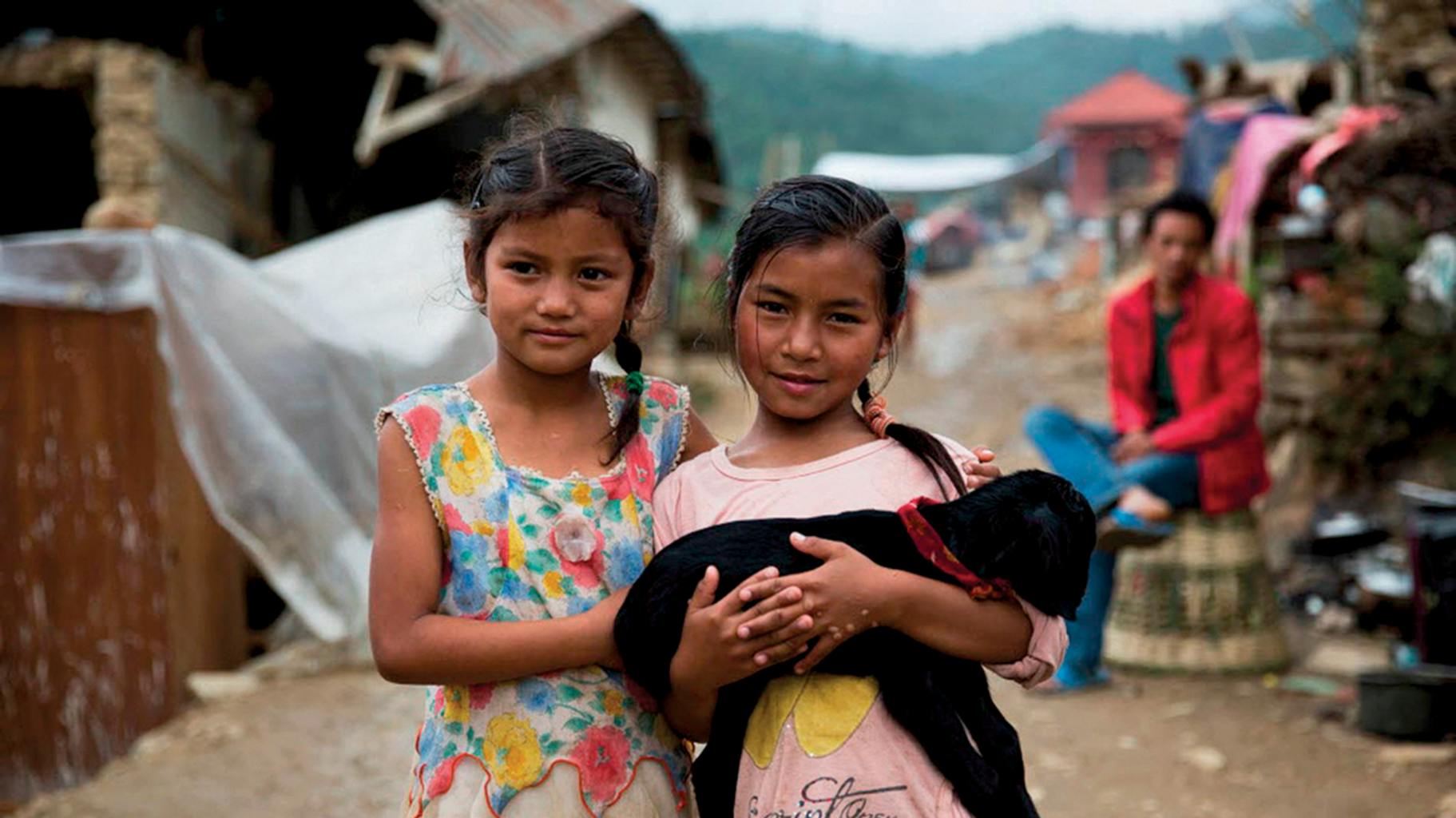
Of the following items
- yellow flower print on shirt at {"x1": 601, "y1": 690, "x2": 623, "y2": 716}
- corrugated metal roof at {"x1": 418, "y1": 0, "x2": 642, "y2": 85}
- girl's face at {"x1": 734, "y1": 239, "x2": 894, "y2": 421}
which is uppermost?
corrugated metal roof at {"x1": 418, "y1": 0, "x2": 642, "y2": 85}

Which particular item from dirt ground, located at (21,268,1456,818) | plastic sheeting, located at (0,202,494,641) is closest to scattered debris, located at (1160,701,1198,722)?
dirt ground, located at (21,268,1456,818)

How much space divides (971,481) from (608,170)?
1.95 ft

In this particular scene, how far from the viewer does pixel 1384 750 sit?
3.88 metres

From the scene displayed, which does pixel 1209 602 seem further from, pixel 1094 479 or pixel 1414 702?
pixel 1414 702

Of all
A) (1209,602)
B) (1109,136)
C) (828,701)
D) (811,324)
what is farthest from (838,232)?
(1109,136)

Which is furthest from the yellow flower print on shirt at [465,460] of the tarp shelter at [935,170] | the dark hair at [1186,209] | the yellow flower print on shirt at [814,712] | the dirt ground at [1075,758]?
the tarp shelter at [935,170]

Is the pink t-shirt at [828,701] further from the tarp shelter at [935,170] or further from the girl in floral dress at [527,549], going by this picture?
the tarp shelter at [935,170]

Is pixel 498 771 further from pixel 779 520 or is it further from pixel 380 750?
pixel 380 750

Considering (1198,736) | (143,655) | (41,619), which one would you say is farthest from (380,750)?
(1198,736)

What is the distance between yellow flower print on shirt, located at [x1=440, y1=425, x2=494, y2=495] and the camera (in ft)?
5.24

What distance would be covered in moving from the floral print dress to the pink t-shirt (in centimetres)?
11

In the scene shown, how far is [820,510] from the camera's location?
1.59m

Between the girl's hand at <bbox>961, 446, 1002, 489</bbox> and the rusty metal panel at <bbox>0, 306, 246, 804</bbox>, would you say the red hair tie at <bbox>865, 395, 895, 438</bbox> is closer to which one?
the girl's hand at <bbox>961, 446, 1002, 489</bbox>

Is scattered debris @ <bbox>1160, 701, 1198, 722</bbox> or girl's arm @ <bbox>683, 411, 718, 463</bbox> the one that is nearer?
girl's arm @ <bbox>683, 411, 718, 463</bbox>
